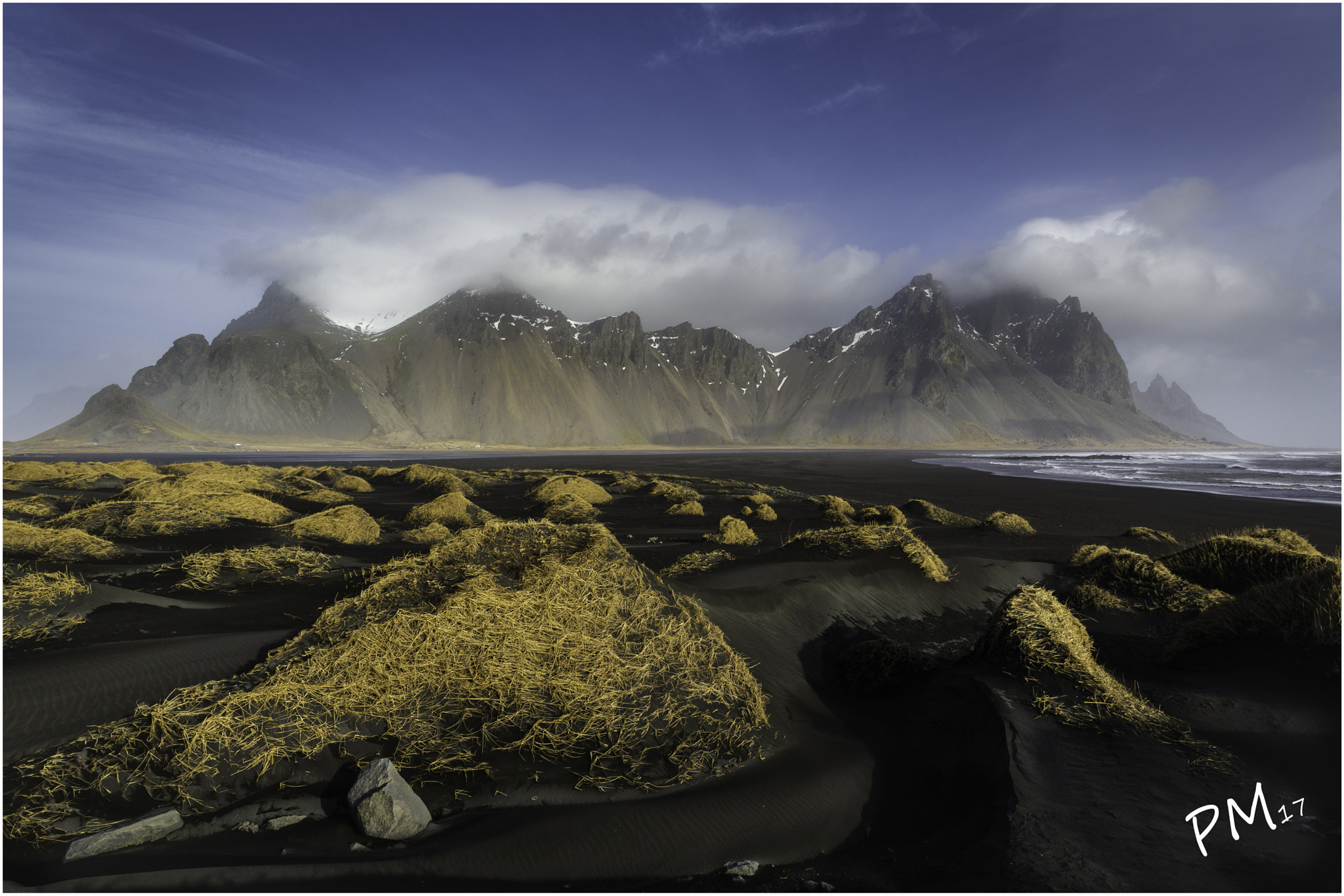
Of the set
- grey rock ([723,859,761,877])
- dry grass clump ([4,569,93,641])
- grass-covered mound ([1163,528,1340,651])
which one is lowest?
grey rock ([723,859,761,877])

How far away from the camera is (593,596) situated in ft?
23.6

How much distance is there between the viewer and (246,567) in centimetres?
1061

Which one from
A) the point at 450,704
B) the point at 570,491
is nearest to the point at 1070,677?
the point at 450,704

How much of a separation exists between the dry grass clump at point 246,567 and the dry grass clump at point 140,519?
3391 mm

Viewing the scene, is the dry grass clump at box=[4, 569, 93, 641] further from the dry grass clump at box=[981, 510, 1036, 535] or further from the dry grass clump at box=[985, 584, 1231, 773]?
the dry grass clump at box=[981, 510, 1036, 535]

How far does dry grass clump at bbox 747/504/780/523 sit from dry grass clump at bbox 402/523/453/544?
10933 mm

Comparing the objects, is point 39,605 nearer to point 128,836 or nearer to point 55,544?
point 55,544

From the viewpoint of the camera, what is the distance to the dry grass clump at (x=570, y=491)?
24325mm

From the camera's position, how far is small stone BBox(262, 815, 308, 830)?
4316 millimetres

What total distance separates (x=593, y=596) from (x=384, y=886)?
3.69 m

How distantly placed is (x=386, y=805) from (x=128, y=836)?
168 cm

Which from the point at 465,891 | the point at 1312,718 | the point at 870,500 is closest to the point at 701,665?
the point at 465,891
